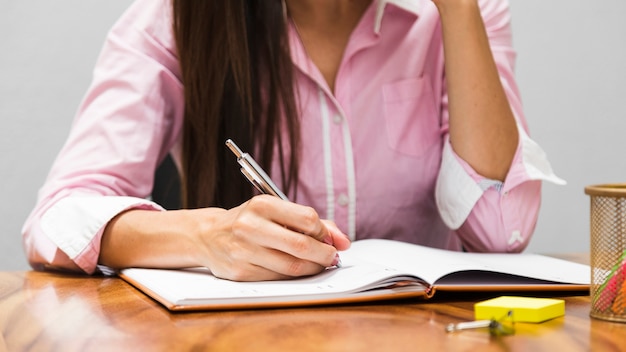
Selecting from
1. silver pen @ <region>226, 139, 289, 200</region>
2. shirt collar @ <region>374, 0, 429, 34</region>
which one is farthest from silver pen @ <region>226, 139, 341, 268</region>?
shirt collar @ <region>374, 0, 429, 34</region>

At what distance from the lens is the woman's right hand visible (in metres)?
0.80

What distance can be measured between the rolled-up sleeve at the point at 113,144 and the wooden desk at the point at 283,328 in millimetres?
191

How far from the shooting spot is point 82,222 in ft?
3.23

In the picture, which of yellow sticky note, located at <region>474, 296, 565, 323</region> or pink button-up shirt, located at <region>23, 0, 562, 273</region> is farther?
pink button-up shirt, located at <region>23, 0, 562, 273</region>

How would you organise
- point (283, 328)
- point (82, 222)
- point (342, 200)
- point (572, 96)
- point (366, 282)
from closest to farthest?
point (283, 328) → point (366, 282) → point (82, 222) → point (342, 200) → point (572, 96)

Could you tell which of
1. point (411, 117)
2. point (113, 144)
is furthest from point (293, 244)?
point (411, 117)

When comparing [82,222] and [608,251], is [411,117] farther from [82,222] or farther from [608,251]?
[608,251]

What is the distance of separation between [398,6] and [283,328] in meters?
0.74

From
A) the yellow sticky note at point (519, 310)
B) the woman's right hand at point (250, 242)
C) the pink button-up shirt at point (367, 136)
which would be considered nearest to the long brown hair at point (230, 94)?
the pink button-up shirt at point (367, 136)

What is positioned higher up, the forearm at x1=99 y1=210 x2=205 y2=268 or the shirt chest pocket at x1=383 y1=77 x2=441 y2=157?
the shirt chest pocket at x1=383 y1=77 x2=441 y2=157

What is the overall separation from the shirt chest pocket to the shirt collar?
91 millimetres

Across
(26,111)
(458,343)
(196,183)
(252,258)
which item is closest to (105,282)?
(252,258)

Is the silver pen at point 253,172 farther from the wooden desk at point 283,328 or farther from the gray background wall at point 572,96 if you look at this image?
the gray background wall at point 572,96

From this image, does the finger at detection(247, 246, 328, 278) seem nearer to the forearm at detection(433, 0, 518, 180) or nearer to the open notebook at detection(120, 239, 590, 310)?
the open notebook at detection(120, 239, 590, 310)
